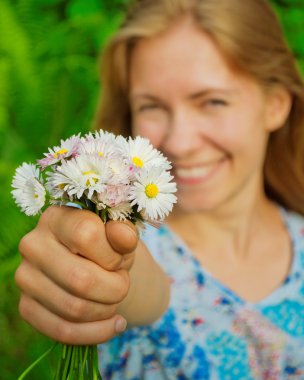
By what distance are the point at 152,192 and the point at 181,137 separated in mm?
663

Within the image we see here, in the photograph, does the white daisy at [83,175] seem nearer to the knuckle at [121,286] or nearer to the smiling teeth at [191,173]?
the knuckle at [121,286]

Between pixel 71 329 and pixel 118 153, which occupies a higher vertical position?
pixel 118 153

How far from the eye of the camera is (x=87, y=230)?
2.00 ft

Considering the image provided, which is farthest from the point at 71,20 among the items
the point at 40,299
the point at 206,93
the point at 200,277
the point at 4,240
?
the point at 40,299

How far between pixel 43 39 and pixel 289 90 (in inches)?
39.0

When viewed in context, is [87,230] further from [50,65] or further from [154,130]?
[50,65]

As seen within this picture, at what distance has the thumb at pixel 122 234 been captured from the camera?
0.60 m

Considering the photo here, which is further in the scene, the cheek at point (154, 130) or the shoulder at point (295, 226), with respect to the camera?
the shoulder at point (295, 226)

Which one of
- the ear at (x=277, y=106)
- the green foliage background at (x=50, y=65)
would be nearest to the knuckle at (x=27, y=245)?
the ear at (x=277, y=106)

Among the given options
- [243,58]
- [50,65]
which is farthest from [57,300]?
[50,65]

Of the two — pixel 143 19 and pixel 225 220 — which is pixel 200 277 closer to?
pixel 225 220

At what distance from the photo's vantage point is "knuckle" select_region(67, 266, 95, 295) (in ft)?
2.15

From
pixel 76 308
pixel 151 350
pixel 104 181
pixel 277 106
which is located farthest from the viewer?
pixel 277 106

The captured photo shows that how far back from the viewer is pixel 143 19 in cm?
134
